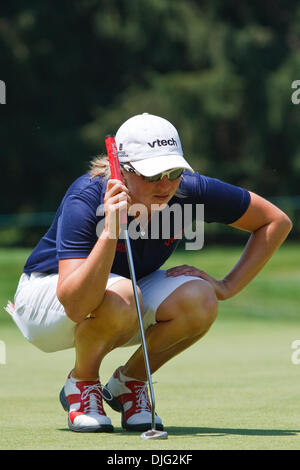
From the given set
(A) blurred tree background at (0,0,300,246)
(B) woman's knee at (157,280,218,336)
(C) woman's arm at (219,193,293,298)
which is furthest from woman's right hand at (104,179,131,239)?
(A) blurred tree background at (0,0,300,246)

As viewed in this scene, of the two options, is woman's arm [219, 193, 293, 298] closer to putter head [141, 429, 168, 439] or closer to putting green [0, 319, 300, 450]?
putting green [0, 319, 300, 450]

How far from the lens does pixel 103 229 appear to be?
3.15 m

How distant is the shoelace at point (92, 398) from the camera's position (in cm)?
325

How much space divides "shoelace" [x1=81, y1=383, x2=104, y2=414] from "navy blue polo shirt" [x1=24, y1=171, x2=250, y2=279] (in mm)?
448

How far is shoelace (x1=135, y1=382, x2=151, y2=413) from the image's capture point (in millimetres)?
3375

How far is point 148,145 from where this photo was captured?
3.16 m

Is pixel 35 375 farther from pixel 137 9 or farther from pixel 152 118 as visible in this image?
pixel 137 9

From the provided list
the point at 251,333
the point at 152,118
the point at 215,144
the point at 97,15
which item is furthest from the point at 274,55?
the point at 152,118

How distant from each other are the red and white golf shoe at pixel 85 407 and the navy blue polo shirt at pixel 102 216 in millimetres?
445

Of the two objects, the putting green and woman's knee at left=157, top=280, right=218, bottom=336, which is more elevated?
woman's knee at left=157, top=280, right=218, bottom=336

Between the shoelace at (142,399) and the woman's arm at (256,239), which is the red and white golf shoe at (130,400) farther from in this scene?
the woman's arm at (256,239)

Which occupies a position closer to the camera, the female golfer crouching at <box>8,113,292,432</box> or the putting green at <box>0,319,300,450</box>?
the putting green at <box>0,319,300,450</box>

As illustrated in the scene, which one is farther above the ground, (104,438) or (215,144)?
(215,144)

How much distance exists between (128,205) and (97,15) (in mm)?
21118
